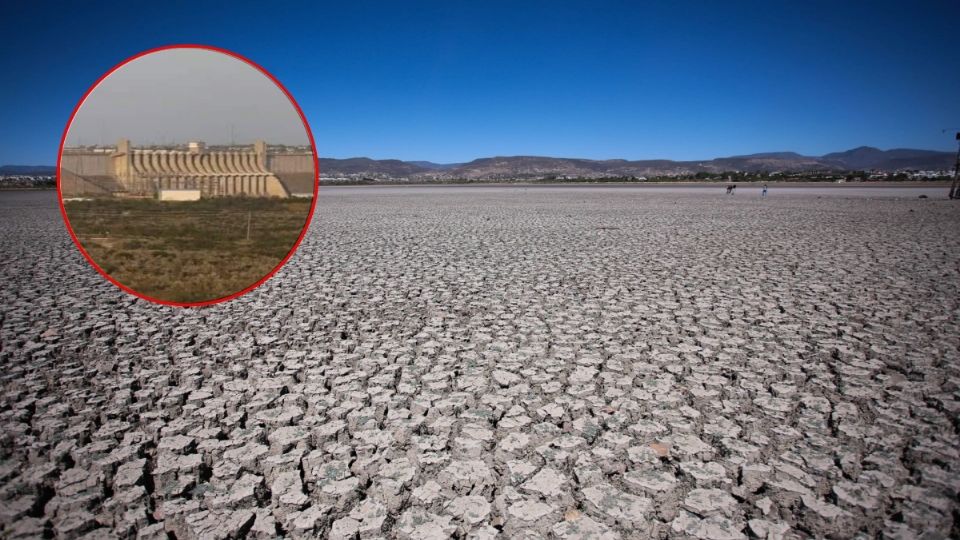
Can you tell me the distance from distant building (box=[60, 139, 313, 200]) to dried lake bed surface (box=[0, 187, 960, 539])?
3.49ft

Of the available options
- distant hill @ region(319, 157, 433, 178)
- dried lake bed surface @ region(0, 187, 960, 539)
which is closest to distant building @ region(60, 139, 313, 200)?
dried lake bed surface @ region(0, 187, 960, 539)

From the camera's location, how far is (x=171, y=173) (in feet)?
5.28

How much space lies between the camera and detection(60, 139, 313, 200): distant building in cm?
159

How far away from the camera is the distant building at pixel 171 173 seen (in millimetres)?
1587

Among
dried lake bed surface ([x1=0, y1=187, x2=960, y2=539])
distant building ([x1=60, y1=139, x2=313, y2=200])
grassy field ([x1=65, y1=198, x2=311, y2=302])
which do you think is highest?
distant building ([x1=60, y1=139, x2=313, y2=200])

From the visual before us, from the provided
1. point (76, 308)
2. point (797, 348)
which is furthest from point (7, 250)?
point (797, 348)

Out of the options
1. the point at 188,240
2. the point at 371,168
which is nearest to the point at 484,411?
the point at 188,240

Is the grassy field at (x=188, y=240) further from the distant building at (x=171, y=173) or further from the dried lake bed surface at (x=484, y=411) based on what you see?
the dried lake bed surface at (x=484, y=411)

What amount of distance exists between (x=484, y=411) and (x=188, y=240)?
4.87 ft

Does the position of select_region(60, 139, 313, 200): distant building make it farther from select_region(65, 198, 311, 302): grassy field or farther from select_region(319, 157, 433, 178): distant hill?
select_region(319, 157, 433, 178): distant hill

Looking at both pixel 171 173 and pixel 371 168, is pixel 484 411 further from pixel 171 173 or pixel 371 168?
pixel 371 168

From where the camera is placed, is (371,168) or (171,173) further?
(371,168)

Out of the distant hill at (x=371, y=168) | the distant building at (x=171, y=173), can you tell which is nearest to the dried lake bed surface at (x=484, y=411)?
the distant building at (x=171, y=173)

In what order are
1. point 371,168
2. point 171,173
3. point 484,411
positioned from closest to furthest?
1. point 171,173
2. point 484,411
3. point 371,168
